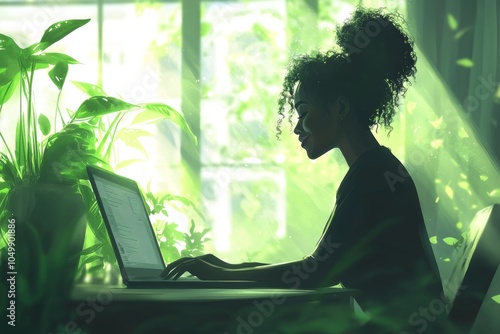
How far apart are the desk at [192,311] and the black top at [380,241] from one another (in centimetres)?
17

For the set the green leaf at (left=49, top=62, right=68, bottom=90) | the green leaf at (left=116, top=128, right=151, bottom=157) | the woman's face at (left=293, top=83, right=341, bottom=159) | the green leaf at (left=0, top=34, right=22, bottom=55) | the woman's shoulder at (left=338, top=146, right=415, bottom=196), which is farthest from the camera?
the green leaf at (left=116, top=128, right=151, bottom=157)

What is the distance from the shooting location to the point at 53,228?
4.70 ft

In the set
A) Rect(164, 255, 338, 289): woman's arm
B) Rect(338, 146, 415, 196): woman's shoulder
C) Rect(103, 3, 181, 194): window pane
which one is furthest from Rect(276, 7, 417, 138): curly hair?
Rect(103, 3, 181, 194): window pane

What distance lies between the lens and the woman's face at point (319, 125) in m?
1.65

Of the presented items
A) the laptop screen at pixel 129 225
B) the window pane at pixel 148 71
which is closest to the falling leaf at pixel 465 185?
the window pane at pixel 148 71

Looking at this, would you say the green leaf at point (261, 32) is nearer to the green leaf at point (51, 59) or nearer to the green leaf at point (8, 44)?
the green leaf at point (51, 59)

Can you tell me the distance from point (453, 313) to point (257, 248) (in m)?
1.51

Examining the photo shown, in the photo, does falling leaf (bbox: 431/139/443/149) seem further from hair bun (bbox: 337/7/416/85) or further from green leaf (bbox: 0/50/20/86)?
green leaf (bbox: 0/50/20/86)

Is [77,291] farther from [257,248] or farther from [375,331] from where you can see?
[257,248]

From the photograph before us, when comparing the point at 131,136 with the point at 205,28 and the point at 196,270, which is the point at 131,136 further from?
the point at 196,270

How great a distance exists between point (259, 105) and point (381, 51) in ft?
3.68

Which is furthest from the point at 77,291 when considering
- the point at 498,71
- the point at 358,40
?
the point at 498,71

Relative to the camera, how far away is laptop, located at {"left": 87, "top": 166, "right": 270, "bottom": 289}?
4.31 ft

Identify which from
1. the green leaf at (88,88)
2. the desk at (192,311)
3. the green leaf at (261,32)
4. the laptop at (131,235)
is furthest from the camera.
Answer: the green leaf at (261,32)
